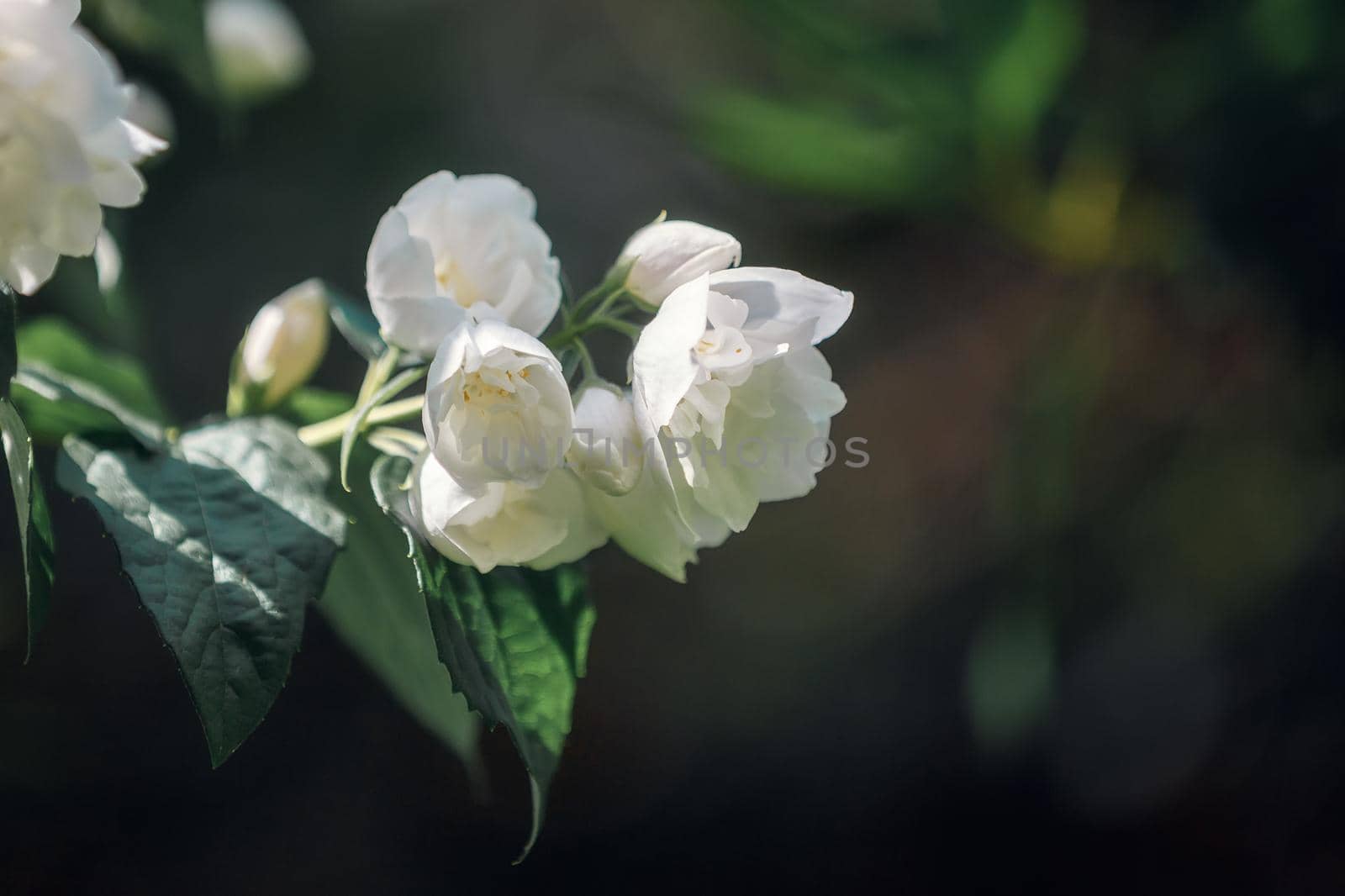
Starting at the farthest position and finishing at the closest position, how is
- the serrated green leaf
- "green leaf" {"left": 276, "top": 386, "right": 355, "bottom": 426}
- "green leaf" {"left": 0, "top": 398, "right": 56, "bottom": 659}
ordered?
"green leaf" {"left": 276, "top": 386, "right": 355, "bottom": 426} → the serrated green leaf → "green leaf" {"left": 0, "top": 398, "right": 56, "bottom": 659}

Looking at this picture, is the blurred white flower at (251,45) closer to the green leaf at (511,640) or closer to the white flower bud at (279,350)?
the white flower bud at (279,350)

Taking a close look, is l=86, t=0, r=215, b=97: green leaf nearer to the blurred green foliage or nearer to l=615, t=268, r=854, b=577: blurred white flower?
l=615, t=268, r=854, b=577: blurred white flower

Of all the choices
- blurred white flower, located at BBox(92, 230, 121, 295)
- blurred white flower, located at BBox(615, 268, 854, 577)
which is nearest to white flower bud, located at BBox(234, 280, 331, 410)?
blurred white flower, located at BBox(92, 230, 121, 295)

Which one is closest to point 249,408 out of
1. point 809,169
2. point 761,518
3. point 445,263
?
point 445,263

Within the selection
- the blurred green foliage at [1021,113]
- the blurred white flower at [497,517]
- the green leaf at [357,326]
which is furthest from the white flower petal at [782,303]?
the blurred green foliage at [1021,113]

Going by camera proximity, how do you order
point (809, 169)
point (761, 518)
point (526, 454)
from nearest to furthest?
point (526, 454)
point (809, 169)
point (761, 518)

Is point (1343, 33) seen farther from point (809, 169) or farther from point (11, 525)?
point (11, 525)

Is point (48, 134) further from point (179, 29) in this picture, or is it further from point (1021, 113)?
point (1021, 113)
